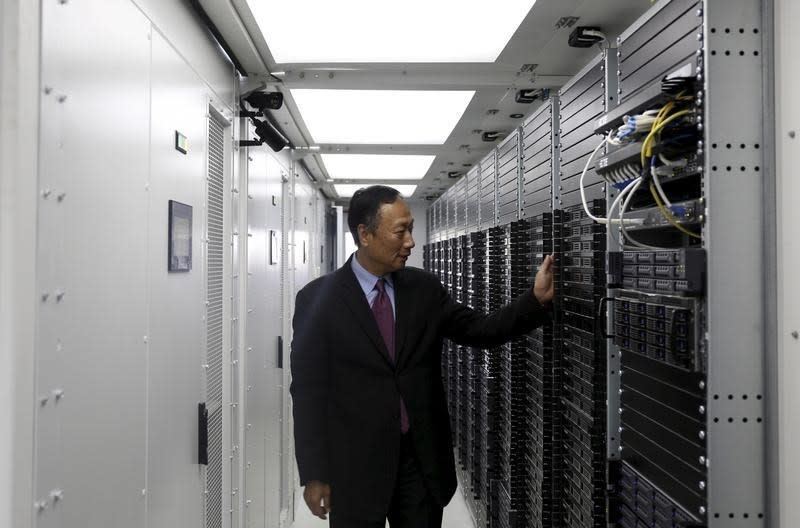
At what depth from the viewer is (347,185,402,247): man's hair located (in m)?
2.29

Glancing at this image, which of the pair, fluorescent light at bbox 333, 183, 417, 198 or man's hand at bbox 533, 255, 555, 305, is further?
fluorescent light at bbox 333, 183, 417, 198

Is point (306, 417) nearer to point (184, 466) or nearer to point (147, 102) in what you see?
point (184, 466)

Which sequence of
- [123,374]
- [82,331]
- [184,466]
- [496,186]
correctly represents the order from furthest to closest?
1. [496,186]
2. [184,466]
3. [123,374]
4. [82,331]

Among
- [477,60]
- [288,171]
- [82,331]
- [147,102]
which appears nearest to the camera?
[82,331]

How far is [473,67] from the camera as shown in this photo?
2824 millimetres

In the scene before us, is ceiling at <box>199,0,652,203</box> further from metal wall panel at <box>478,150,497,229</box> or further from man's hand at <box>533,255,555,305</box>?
man's hand at <box>533,255,555,305</box>

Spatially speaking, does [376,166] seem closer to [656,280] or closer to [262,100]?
[262,100]

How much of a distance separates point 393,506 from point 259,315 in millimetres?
1735

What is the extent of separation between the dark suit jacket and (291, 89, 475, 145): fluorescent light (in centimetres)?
140

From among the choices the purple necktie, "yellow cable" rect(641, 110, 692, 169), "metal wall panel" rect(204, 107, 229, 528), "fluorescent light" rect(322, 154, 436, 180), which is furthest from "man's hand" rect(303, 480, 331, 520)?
"fluorescent light" rect(322, 154, 436, 180)

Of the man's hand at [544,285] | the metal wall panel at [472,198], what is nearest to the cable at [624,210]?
the man's hand at [544,285]

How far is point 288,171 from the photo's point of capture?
15.6 feet

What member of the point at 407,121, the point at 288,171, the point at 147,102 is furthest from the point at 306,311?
the point at 288,171

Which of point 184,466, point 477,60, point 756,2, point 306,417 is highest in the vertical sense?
point 477,60
